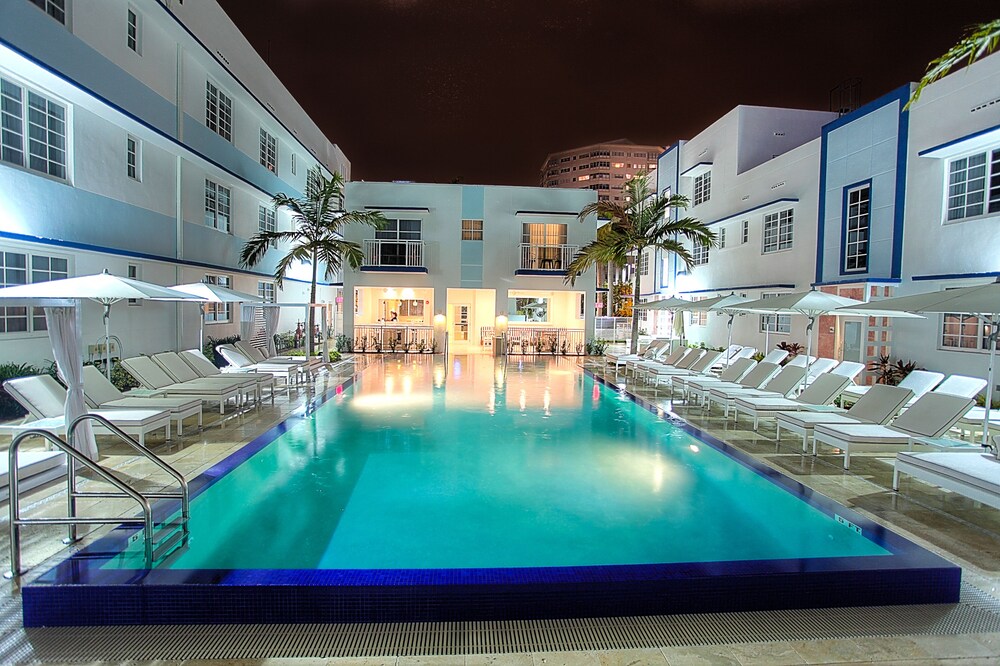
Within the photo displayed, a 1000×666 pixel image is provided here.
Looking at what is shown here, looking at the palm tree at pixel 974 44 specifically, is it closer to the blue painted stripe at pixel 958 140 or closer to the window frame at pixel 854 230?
the blue painted stripe at pixel 958 140

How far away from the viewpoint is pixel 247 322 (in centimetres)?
1496

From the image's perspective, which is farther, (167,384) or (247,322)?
(247,322)

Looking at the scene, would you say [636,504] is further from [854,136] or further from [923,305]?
[854,136]

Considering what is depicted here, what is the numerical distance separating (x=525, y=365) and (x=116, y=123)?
495 inches

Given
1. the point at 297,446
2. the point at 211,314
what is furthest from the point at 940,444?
the point at 211,314

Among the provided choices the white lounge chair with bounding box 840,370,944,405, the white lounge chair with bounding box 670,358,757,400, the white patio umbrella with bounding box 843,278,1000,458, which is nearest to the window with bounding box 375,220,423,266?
the white lounge chair with bounding box 670,358,757,400

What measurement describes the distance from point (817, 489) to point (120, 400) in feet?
30.1

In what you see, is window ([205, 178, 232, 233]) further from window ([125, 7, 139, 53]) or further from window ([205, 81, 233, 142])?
window ([125, 7, 139, 53])

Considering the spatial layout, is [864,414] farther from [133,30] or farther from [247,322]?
[133,30]

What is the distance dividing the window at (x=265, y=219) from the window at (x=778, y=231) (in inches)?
708

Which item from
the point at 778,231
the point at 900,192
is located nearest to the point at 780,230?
the point at 778,231

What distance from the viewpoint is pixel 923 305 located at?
6.14 meters

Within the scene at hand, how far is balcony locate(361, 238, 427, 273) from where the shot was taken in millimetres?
21047

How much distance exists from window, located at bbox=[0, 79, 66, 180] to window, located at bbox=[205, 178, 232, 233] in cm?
565
